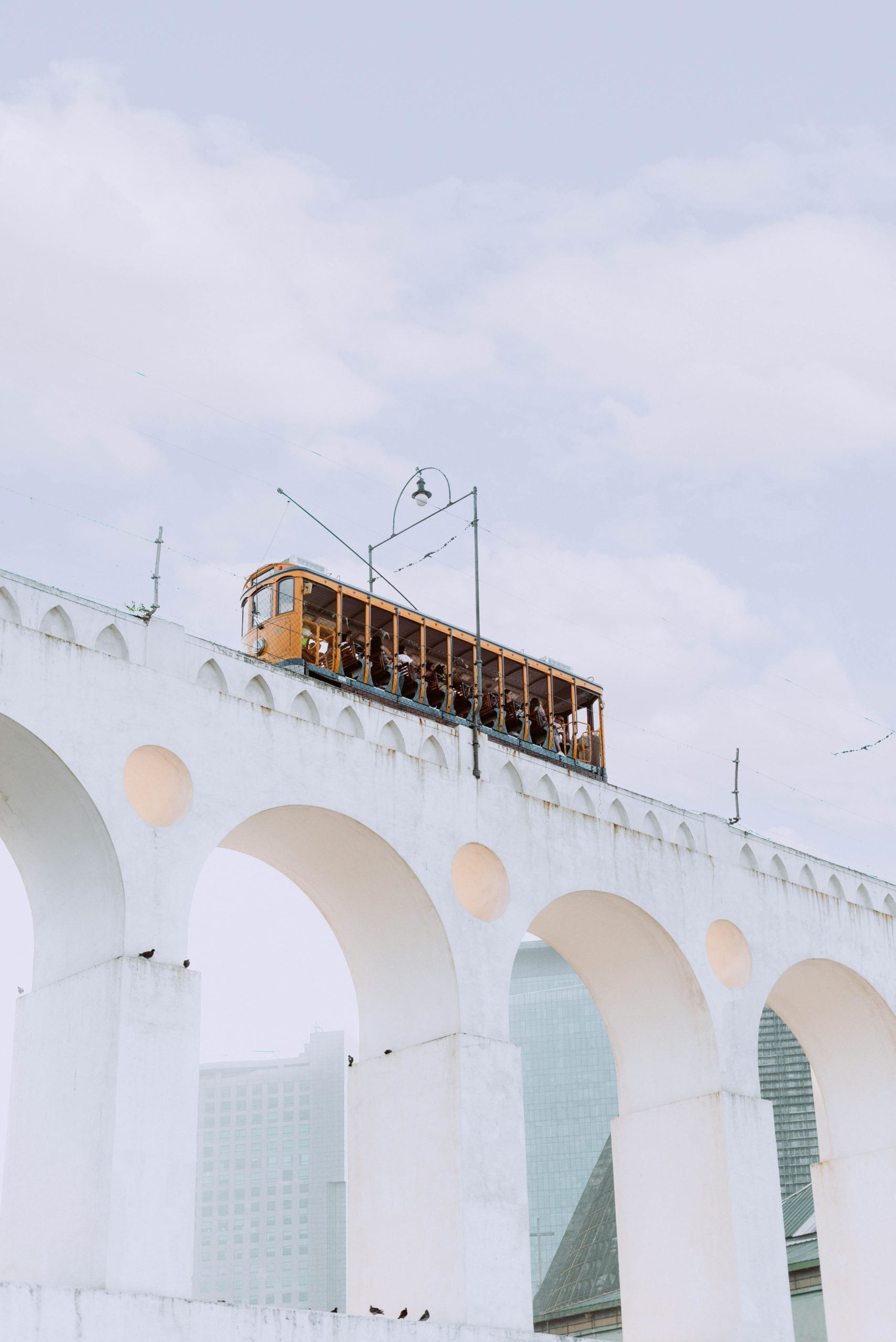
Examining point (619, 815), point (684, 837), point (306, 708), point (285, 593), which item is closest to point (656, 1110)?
point (684, 837)

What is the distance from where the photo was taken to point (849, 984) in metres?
25.3

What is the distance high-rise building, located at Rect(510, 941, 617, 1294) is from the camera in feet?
333

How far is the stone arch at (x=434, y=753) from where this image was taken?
2027 centimetres

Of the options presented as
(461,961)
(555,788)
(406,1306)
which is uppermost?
(555,788)

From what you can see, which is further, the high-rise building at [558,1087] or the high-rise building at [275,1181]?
the high-rise building at [275,1181]

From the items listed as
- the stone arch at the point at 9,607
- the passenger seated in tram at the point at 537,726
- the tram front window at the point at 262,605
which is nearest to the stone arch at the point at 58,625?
the stone arch at the point at 9,607

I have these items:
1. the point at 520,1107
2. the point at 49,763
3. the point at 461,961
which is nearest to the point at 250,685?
the point at 49,763

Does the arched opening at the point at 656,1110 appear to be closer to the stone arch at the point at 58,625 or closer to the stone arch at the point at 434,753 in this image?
the stone arch at the point at 434,753

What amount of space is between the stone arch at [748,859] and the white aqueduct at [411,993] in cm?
4

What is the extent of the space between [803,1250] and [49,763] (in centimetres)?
2411

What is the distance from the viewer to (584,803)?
71.9ft

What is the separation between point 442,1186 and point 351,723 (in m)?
5.69

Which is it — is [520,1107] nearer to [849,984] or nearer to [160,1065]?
[160,1065]

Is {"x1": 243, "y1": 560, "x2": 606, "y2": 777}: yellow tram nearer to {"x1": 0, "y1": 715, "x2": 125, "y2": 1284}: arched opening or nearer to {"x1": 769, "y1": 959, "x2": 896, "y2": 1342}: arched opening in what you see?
{"x1": 769, "y1": 959, "x2": 896, "y2": 1342}: arched opening
